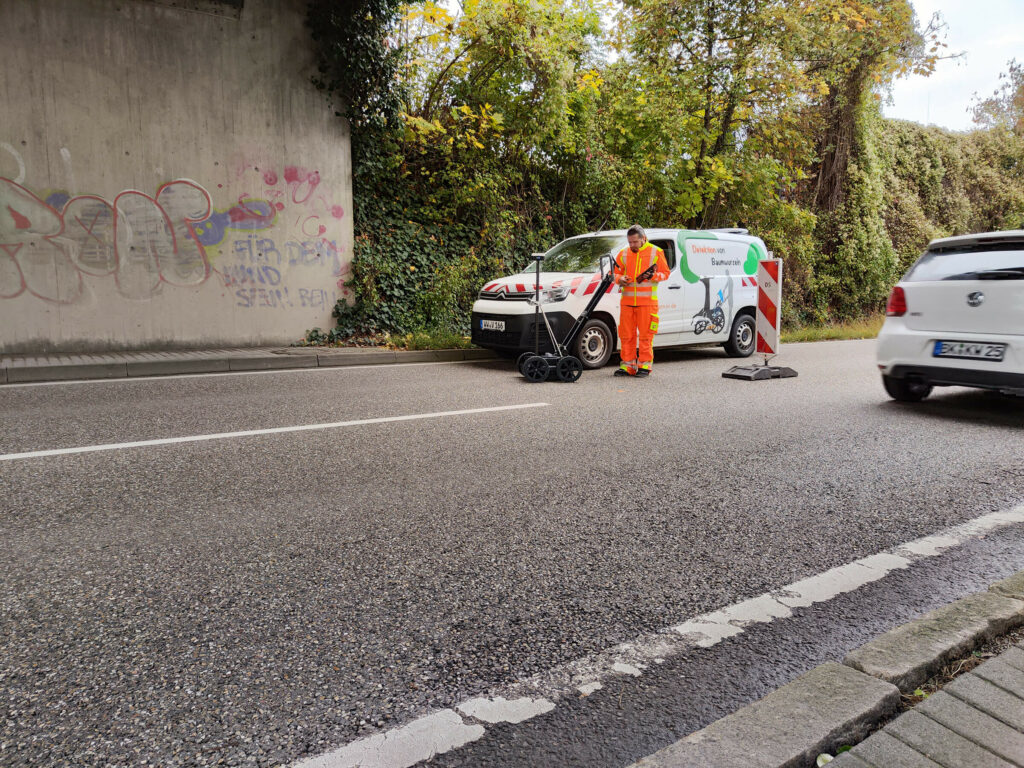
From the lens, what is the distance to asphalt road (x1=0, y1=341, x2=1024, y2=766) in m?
2.20

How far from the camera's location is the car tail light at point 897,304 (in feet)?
22.9

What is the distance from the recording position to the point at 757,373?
9.17m

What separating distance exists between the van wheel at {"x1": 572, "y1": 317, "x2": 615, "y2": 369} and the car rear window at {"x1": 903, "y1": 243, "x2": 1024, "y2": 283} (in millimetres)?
4033

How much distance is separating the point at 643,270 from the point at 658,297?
1243 mm

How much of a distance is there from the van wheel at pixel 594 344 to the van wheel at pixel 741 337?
285 cm

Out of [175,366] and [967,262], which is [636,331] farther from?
[175,366]

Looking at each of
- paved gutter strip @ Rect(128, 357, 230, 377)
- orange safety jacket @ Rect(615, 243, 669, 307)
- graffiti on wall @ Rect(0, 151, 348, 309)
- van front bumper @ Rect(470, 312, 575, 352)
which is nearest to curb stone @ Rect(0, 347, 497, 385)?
paved gutter strip @ Rect(128, 357, 230, 377)

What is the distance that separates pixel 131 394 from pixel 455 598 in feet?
19.8

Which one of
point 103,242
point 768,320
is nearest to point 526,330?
point 768,320

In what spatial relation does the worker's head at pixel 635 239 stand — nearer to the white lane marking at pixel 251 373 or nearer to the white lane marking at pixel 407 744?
the white lane marking at pixel 251 373

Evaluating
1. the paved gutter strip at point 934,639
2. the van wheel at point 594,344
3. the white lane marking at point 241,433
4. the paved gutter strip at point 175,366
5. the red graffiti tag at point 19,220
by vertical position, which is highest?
the red graffiti tag at point 19,220

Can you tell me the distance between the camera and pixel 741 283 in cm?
1193

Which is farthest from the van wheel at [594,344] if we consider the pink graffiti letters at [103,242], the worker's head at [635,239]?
the pink graffiti letters at [103,242]

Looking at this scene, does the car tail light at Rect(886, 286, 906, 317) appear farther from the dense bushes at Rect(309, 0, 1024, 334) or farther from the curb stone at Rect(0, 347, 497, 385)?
the dense bushes at Rect(309, 0, 1024, 334)
